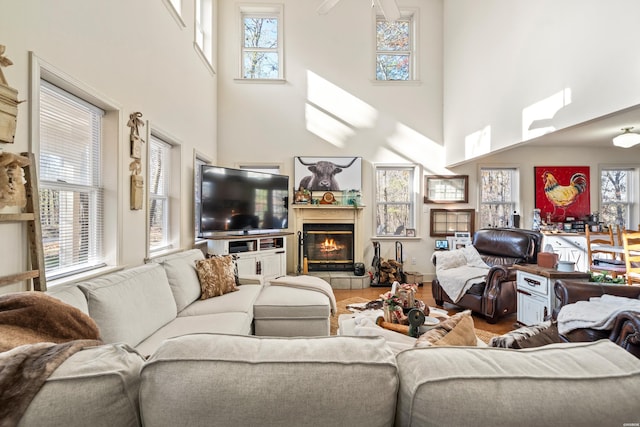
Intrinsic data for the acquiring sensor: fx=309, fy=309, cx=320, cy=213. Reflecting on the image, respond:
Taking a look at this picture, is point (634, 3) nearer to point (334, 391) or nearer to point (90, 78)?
point (334, 391)

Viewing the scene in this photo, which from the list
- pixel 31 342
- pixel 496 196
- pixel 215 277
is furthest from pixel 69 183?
pixel 496 196

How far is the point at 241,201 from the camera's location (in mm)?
4621

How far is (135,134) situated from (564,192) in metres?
6.60

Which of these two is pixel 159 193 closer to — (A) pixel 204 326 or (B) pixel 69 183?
(B) pixel 69 183

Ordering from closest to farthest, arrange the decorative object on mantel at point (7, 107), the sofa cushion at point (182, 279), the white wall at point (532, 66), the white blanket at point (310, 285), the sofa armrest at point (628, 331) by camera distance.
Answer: the decorative object on mantel at point (7, 107) → the sofa armrest at point (628, 331) → the white wall at point (532, 66) → the sofa cushion at point (182, 279) → the white blanket at point (310, 285)

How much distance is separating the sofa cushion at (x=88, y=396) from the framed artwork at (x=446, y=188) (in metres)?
5.61

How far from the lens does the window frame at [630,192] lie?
5.49m

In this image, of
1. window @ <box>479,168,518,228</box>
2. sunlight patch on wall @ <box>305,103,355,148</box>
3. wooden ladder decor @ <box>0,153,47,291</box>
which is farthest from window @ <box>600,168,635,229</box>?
wooden ladder decor @ <box>0,153,47,291</box>

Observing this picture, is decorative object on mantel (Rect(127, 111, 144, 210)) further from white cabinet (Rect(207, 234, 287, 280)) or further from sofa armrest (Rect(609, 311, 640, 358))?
sofa armrest (Rect(609, 311, 640, 358))

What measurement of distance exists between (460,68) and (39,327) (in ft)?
18.8

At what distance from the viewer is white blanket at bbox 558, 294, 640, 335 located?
A: 1.83m

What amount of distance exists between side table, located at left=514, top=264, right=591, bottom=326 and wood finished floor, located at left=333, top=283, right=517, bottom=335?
0.26 m

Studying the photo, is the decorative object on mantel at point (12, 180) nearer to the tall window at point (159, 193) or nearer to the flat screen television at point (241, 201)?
the tall window at point (159, 193)

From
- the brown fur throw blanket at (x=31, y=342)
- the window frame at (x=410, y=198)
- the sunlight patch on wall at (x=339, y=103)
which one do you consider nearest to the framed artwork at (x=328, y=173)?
the window frame at (x=410, y=198)
